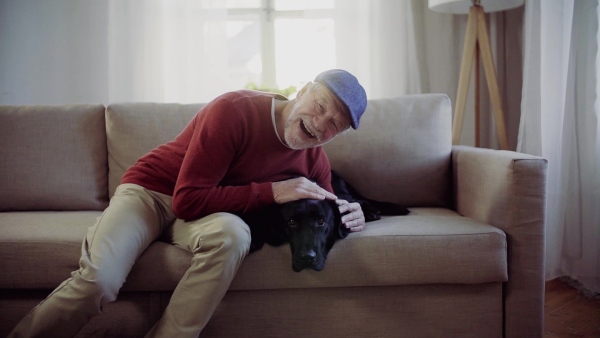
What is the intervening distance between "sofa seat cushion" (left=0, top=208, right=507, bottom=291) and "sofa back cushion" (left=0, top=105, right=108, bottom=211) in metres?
0.56

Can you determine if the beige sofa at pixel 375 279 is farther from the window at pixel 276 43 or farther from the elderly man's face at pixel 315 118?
the window at pixel 276 43

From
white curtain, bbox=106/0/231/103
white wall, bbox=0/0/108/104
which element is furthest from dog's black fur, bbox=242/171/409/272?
white wall, bbox=0/0/108/104

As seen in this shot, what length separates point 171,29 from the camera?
294 centimetres

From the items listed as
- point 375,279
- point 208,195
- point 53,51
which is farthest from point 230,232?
point 53,51

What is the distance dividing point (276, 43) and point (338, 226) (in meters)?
1.73

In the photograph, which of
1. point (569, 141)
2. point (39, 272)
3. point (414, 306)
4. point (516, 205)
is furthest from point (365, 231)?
point (569, 141)

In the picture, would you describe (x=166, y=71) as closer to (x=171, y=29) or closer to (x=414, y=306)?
(x=171, y=29)

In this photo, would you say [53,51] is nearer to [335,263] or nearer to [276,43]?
[276,43]

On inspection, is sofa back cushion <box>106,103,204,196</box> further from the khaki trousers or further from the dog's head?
the dog's head

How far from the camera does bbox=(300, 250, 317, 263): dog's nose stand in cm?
151

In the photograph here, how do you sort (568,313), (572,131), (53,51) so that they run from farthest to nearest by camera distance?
(53,51)
(572,131)
(568,313)

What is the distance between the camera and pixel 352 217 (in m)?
1.68

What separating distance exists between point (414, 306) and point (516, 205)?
45 centimetres

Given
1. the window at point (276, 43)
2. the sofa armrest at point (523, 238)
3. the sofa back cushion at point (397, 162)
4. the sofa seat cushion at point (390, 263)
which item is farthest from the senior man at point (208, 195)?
the window at point (276, 43)
